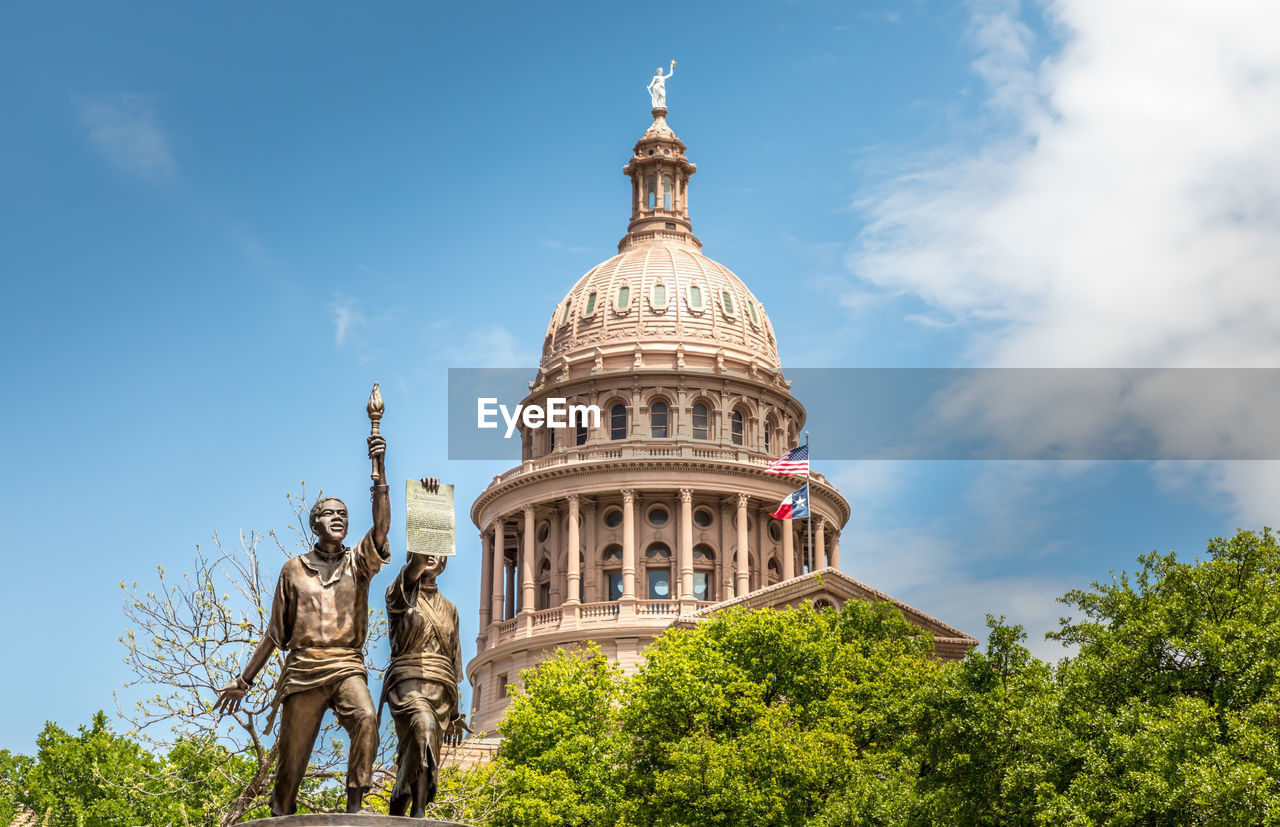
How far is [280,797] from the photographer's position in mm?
15031

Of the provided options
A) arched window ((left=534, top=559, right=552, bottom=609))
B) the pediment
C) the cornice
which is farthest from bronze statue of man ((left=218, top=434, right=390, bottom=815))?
arched window ((left=534, top=559, right=552, bottom=609))

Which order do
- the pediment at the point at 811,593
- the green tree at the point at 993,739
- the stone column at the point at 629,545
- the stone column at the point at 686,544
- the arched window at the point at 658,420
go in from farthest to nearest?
1. the arched window at the point at 658,420
2. the stone column at the point at 686,544
3. the stone column at the point at 629,545
4. the pediment at the point at 811,593
5. the green tree at the point at 993,739

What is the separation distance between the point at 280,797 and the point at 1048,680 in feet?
91.2

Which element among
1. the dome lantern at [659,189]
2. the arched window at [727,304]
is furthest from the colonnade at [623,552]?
the dome lantern at [659,189]

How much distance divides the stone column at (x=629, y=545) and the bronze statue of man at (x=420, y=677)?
6648 cm

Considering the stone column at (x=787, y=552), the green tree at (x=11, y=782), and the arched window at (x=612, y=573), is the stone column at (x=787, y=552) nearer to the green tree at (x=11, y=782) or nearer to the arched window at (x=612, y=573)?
the arched window at (x=612, y=573)

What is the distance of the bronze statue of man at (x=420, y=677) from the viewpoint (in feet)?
50.9

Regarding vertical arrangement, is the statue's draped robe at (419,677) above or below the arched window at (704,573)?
below

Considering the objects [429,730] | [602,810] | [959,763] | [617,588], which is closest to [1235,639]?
[959,763]

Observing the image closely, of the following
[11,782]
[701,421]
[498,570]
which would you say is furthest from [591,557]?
[11,782]

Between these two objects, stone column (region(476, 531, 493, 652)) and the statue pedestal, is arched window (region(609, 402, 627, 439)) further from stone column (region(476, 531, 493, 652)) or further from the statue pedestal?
the statue pedestal

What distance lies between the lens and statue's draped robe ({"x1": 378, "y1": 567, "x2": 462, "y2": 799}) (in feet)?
50.9

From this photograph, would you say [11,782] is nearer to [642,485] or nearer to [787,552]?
[642,485]

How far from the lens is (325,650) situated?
49.4 ft
